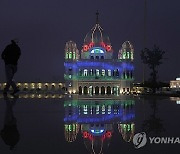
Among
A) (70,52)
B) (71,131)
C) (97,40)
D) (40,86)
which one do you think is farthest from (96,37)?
(71,131)

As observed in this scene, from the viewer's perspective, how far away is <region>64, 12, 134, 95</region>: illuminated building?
6512 centimetres

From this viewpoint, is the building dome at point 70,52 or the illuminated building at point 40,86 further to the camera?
the illuminated building at point 40,86

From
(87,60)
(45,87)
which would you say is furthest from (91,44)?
(45,87)

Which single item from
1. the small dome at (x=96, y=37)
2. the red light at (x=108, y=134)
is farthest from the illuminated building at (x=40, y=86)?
the red light at (x=108, y=134)

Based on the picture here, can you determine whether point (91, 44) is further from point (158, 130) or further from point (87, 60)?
point (158, 130)

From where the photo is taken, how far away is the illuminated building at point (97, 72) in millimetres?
65125

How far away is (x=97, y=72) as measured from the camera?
66125 millimetres

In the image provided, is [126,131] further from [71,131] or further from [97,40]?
[97,40]

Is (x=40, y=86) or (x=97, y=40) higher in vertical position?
(x=97, y=40)

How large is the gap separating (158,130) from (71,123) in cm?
143

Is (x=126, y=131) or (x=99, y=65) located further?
(x=99, y=65)

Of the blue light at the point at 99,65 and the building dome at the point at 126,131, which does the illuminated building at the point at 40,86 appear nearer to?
the blue light at the point at 99,65

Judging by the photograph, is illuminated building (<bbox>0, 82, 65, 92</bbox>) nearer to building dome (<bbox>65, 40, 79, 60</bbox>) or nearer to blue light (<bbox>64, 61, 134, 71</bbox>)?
building dome (<bbox>65, 40, 79, 60</bbox>)

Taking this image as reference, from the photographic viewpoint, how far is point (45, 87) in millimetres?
78688
